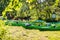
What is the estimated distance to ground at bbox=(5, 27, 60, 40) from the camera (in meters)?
4.93

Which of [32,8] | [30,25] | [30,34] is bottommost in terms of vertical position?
[30,34]

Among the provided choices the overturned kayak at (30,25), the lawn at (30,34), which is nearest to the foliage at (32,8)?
the overturned kayak at (30,25)

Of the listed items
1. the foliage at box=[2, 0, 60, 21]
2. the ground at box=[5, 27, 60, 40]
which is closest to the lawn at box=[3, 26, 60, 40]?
the ground at box=[5, 27, 60, 40]

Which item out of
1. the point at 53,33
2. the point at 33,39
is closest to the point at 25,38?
the point at 33,39

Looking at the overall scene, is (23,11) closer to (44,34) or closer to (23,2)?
(23,2)

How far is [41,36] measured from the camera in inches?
195

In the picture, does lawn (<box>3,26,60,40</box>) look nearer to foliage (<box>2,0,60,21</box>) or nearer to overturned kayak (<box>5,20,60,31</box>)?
overturned kayak (<box>5,20,60,31</box>)

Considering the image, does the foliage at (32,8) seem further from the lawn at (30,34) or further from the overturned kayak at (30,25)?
the lawn at (30,34)

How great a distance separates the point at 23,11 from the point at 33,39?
625 millimetres

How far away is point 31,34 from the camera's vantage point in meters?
5.02

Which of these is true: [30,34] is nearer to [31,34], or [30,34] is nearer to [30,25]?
[31,34]

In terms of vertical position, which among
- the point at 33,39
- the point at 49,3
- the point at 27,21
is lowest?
the point at 33,39

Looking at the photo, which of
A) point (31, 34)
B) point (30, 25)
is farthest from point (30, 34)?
point (30, 25)

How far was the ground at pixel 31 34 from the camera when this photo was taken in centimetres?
493
